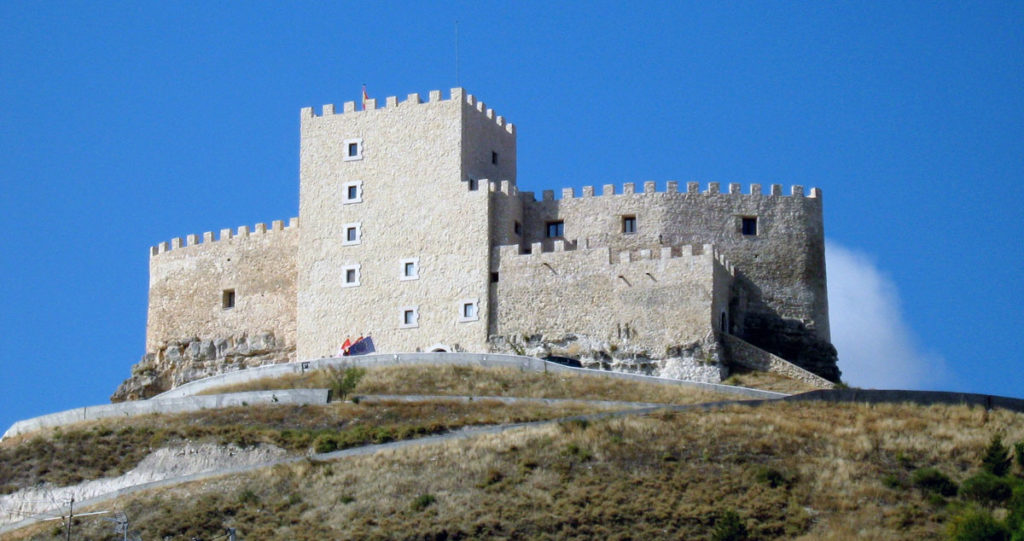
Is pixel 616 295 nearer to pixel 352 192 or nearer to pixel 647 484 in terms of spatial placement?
pixel 352 192

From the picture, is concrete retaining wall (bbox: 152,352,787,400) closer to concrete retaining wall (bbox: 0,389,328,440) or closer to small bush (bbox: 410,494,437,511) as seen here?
concrete retaining wall (bbox: 0,389,328,440)

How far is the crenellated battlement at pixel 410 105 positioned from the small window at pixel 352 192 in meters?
2.43

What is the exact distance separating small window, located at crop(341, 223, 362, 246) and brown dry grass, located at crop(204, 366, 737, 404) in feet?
20.0

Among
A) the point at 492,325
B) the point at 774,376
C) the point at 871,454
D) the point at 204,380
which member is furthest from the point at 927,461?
the point at 204,380

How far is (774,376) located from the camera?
204 feet

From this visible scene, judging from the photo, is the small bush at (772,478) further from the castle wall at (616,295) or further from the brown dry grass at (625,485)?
the castle wall at (616,295)

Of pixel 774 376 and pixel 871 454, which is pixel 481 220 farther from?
pixel 871 454

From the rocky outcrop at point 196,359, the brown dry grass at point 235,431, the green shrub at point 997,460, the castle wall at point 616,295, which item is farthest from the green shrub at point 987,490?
the rocky outcrop at point 196,359

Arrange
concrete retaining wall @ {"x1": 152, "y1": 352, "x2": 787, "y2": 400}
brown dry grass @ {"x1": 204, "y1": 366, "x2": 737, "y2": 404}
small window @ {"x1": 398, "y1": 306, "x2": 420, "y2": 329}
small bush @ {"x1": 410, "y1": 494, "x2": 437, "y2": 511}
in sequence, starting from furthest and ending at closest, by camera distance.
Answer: small window @ {"x1": 398, "y1": 306, "x2": 420, "y2": 329} < concrete retaining wall @ {"x1": 152, "y1": 352, "x2": 787, "y2": 400} < brown dry grass @ {"x1": 204, "y1": 366, "x2": 737, "y2": 404} < small bush @ {"x1": 410, "y1": 494, "x2": 437, "y2": 511}

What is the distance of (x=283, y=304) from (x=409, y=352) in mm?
7537

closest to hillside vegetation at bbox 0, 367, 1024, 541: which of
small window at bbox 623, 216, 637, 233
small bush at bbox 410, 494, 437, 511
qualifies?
small bush at bbox 410, 494, 437, 511

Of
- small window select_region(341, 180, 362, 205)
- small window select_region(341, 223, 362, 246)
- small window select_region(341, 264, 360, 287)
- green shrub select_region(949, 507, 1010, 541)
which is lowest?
green shrub select_region(949, 507, 1010, 541)

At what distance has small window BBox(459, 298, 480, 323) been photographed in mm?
65750

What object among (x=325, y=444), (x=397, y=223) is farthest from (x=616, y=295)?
(x=325, y=444)
